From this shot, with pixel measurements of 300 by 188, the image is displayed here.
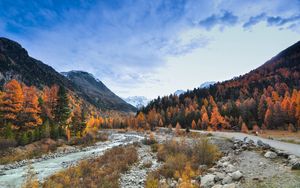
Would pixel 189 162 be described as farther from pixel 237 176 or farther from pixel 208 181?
pixel 237 176

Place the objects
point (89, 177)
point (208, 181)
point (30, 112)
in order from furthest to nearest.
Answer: point (30, 112) < point (89, 177) < point (208, 181)

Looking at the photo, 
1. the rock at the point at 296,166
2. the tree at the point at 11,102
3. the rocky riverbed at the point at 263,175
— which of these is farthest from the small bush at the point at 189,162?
the tree at the point at 11,102

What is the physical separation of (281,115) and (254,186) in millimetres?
58828

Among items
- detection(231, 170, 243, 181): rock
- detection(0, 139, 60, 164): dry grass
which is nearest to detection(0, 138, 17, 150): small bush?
detection(0, 139, 60, 164): dry grass

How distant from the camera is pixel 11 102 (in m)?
43.6

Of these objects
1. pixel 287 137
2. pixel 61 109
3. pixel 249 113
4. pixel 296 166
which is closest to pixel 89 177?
pixel 296 166

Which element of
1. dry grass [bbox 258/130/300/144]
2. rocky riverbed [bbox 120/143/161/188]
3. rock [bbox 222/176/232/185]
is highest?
dry grass [bbox 258/130/300/144]

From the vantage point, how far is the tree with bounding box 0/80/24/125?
43.2 meters

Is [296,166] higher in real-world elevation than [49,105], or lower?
lower

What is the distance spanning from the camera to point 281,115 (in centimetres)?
6272

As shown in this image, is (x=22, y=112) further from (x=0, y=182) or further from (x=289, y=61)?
(x=289, y=61)

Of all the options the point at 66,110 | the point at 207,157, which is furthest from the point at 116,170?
the point at 66,110

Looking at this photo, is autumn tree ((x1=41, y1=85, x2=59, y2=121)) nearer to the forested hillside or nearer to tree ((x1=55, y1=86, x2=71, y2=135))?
tree ((x1=55, y1=86, x2=71, y2=135))

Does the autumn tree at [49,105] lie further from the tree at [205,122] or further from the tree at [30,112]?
the tree at [205,122]
